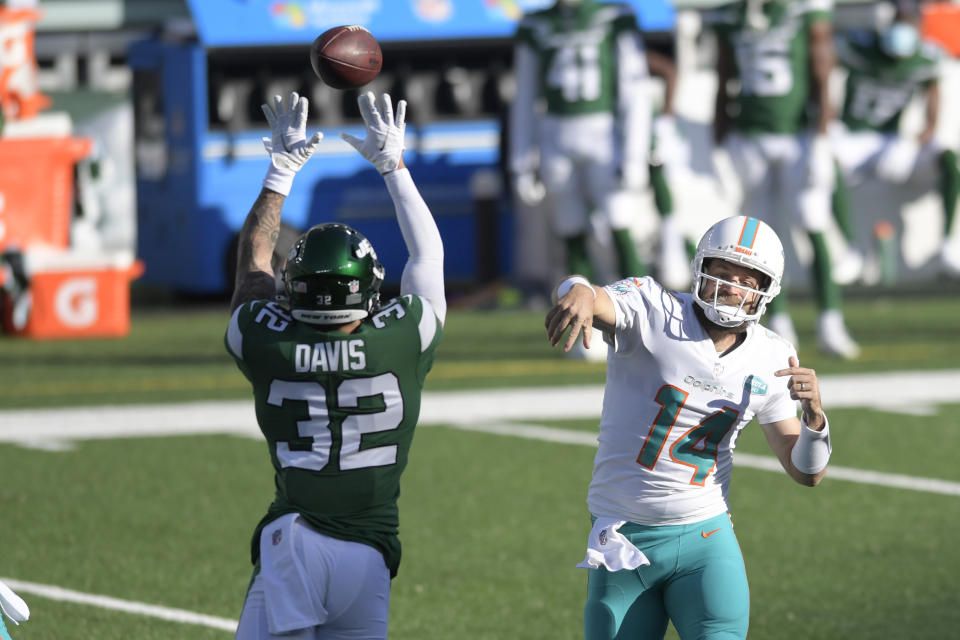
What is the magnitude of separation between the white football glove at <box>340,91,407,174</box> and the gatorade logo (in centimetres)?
1178

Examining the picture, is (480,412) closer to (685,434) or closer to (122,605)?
(122,605)

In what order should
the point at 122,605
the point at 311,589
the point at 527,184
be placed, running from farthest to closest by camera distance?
the point at 527,184, the point at 122,605, the point at 311,589

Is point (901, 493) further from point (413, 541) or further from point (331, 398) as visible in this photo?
point (331, 398)

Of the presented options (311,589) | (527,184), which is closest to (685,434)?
(311,589)

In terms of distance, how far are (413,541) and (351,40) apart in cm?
257

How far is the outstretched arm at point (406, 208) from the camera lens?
14.8 ft

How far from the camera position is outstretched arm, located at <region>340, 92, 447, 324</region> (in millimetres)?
4496

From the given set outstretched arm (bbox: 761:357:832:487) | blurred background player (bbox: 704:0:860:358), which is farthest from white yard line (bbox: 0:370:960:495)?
outstretched arm (bbox: 761:357:832:487)

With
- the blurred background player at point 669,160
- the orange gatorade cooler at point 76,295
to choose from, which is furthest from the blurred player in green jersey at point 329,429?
the blurred background player at point 669,160

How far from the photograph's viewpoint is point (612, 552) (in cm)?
449

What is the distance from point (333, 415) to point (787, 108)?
9.55 metres

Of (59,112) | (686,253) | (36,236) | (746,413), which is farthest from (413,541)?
(59,112)

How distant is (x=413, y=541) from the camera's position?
739cm

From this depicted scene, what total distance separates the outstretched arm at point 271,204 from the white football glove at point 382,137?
161 mm
